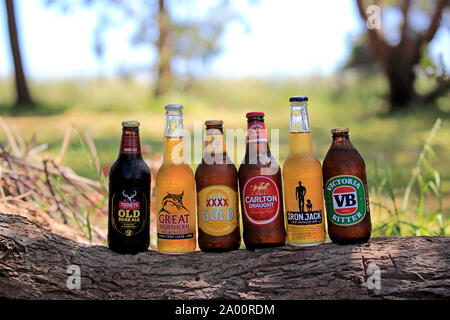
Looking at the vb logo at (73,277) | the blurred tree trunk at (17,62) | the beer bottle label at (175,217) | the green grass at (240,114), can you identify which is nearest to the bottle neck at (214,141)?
the beer bottle label at (175,217)

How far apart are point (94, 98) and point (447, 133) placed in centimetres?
646

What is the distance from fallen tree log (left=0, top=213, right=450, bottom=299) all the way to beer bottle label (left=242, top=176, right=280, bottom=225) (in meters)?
0.13

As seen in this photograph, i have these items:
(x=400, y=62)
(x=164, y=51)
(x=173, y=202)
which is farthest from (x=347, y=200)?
(x=164, y=51)

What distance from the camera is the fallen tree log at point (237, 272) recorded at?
1.69 m

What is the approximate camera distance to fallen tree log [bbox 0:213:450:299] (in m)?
1.69

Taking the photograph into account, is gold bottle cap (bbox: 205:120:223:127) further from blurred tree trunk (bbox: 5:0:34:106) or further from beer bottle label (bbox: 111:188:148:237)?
blurred tree trunk (bbox: 5:0:34:106)

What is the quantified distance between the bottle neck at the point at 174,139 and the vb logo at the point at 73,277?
536 millimetres

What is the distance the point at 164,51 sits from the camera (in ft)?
33.0

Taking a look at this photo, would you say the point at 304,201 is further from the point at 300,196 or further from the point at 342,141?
the point at 342,141

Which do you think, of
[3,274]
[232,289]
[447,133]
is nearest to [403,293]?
[232,289]

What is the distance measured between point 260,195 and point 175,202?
13.0 inches

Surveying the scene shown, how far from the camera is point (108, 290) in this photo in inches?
69.7

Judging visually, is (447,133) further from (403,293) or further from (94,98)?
(94,98)
